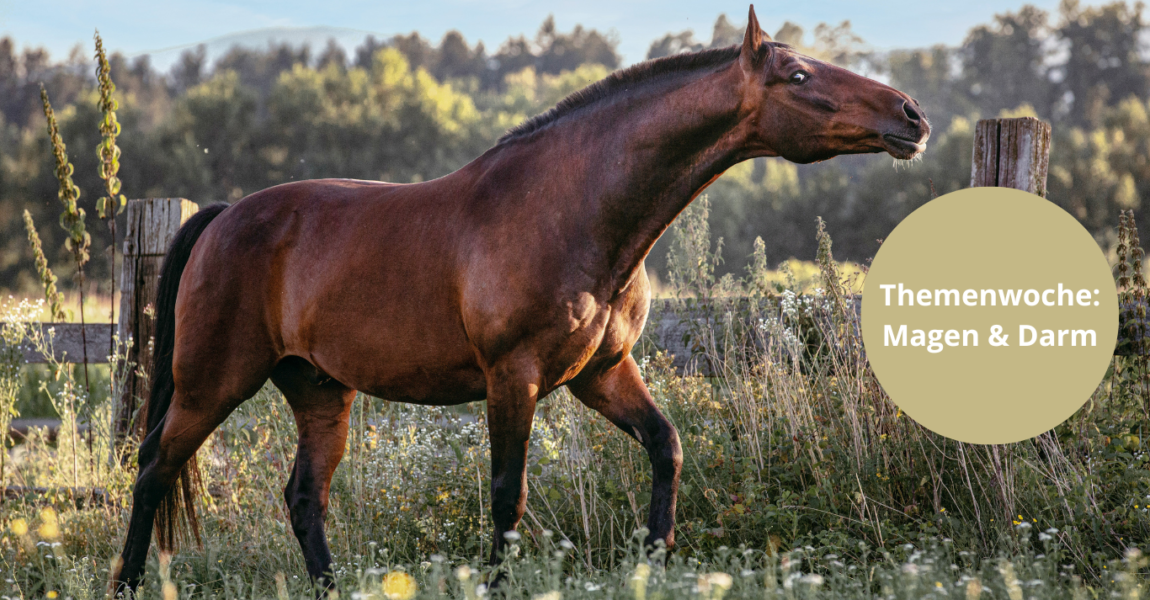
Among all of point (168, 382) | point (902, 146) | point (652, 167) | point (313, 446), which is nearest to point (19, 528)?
point (168, 382)

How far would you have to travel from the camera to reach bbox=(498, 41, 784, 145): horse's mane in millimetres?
3283

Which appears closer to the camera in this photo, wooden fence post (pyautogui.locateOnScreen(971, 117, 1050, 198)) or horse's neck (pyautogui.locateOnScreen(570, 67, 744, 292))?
horse's neck (pyautogui.locateOnScreen(570, 67, 744, 292))

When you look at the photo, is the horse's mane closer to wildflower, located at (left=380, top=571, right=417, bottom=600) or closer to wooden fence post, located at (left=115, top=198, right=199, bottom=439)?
wildflower, located at (left=380, top=571, right=417, bottom=600)

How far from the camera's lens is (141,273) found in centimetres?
554

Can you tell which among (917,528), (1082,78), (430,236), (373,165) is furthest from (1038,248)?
(1082,78)

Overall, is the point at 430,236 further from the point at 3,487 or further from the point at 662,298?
the point at 3,487

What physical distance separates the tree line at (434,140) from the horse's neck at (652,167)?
648 inches

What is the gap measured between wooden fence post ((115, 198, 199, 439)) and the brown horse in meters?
1.50

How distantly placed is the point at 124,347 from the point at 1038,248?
5.57 m

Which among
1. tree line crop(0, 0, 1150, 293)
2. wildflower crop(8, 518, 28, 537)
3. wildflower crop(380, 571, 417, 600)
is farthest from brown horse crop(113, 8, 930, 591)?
tree line crop(0, 0, 1150, 293)

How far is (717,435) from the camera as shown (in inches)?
181

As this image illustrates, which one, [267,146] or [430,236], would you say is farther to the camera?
[267,146]

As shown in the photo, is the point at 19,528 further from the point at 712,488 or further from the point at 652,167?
the point at 652,167

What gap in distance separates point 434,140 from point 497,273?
37.3 meters
